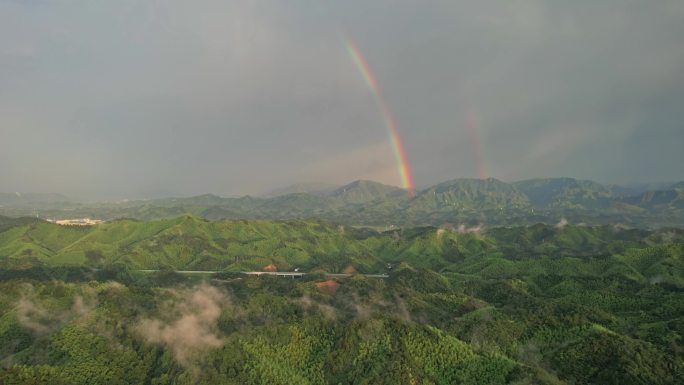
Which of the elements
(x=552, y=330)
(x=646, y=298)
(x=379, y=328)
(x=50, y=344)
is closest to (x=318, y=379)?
(x=379, y=328)

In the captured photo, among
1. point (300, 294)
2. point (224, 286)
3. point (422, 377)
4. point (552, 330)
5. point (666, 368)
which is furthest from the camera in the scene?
point (224, 286)

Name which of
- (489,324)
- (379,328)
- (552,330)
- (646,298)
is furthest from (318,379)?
(646,298)

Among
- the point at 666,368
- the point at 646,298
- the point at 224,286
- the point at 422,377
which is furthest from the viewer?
the point at 224,286

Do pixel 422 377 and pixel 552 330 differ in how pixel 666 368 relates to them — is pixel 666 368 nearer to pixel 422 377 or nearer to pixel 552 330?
pixel 552 330

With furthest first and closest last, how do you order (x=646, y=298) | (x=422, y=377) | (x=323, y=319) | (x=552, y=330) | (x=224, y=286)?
(x=224, y=286) → (x=646, y=298) → (x=323, y=319) → (x=552, y=330) → (x=422, y=377)

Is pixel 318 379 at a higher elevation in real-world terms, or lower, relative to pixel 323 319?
lower

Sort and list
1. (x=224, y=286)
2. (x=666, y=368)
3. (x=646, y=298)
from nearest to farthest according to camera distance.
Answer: (x=666, y=368) → (x=646, y=298) → (x=224, y=286)

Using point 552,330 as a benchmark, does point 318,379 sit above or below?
below

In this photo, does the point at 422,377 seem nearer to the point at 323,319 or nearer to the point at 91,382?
the point at 323,319

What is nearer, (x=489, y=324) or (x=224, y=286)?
(x=489, y=324)
